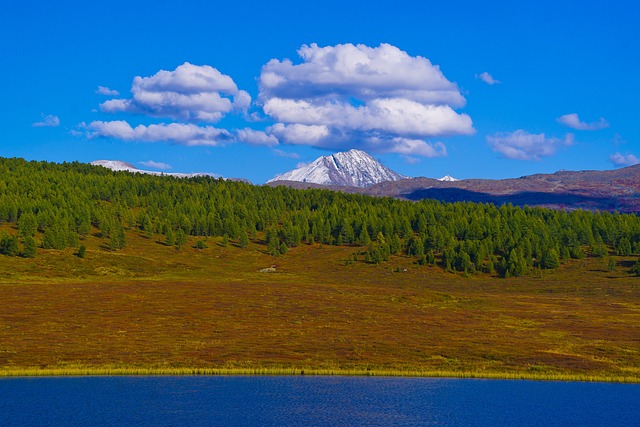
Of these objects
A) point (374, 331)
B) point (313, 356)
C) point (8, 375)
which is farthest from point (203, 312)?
point (8, 375)

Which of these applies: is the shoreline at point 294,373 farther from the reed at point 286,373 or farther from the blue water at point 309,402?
the blue water at point 309,402

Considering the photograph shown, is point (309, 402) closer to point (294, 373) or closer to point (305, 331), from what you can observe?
point (294, 373)

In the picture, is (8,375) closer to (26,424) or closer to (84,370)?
(84,370)

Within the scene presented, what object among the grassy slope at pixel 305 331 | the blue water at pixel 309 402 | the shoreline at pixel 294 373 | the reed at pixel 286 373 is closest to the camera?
the blue water at pixel 309 402

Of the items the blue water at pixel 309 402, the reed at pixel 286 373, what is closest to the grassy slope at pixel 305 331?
the reed at pixel 286 373

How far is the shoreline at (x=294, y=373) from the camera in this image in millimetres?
70688

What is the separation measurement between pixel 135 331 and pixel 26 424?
4307 centimetres

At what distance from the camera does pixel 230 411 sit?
57281 mm

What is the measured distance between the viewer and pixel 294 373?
73688 millimetres

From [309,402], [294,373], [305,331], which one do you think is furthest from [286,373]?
[305,331]

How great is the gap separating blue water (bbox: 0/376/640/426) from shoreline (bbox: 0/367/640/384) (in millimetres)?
2065

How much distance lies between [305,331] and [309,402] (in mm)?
37549

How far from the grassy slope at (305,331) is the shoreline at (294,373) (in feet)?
0.82

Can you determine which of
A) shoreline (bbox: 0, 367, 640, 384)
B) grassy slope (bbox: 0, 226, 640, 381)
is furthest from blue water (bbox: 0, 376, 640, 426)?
grassy slope (bbox: 0, 226, 640, 381)
